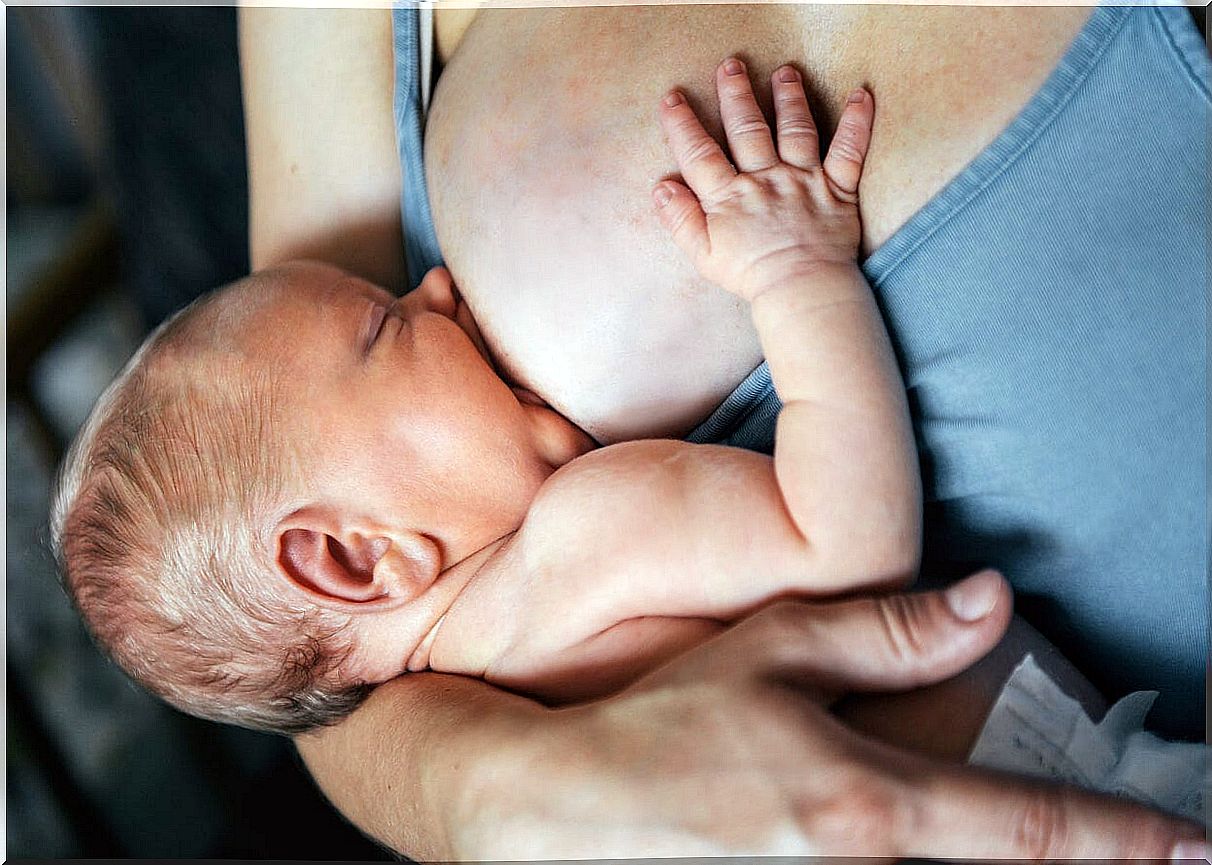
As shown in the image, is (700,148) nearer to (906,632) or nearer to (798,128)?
(798,128)

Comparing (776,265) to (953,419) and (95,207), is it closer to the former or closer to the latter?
(953,419)

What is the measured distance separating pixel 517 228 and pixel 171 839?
2.85 ft

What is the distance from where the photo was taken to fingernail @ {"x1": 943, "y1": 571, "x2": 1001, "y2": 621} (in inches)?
23.5

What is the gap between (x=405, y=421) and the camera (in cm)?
78

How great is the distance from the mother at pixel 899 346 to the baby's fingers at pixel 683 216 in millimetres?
19

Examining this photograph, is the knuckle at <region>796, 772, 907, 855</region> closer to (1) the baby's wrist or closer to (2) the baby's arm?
(2) the baby's arm

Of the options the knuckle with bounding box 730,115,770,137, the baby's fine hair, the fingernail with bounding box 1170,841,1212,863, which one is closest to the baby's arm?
the knuckle with bounding box 730,115,770,137

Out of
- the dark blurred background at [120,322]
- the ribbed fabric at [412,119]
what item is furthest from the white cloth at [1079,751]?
the dark blurred background at [120,322]

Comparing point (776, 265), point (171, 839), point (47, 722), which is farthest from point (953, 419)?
point (47, 722)

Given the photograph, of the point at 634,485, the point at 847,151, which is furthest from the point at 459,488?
the point at 847,151

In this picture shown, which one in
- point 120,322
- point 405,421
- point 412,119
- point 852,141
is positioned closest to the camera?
point 852,141

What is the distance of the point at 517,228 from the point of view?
0.77 m

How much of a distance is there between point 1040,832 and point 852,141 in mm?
432

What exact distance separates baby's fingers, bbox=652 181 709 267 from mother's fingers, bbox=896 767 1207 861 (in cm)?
37
